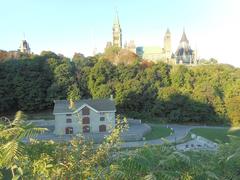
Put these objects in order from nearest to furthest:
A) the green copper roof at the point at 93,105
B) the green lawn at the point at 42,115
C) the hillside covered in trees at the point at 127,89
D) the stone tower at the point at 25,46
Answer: the green copper roof at the point at 93,105 < the green lawn at the point at 42,115 < the hillside covered in trees at the point at 127,89 < the stone tower at the point at 25,46

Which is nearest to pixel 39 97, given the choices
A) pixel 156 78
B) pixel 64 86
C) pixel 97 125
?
pixel 64 86

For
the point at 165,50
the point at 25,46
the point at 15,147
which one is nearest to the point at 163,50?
the point at 165,50

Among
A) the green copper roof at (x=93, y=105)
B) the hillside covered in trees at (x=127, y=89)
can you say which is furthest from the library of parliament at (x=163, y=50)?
the green copper roof at (x=93, y=105)

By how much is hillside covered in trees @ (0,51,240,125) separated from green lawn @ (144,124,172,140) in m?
4.80

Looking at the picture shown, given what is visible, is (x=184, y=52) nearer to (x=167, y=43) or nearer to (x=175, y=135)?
(x=167, y=43)

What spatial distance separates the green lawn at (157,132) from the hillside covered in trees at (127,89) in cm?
480

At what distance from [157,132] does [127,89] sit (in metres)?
12.5

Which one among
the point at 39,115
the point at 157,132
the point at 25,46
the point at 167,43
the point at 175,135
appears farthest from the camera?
the point at 167,43

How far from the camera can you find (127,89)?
59.6 m

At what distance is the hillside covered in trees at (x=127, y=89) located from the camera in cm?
5781

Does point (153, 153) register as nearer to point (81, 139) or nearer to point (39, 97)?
point (81, 139)

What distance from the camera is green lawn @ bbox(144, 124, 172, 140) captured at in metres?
46.7

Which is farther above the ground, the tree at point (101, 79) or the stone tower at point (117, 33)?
the stone tower at point (117, 33)

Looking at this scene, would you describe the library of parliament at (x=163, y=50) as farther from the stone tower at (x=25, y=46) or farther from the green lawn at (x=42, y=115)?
the green lawn at (x=42, y=115)
